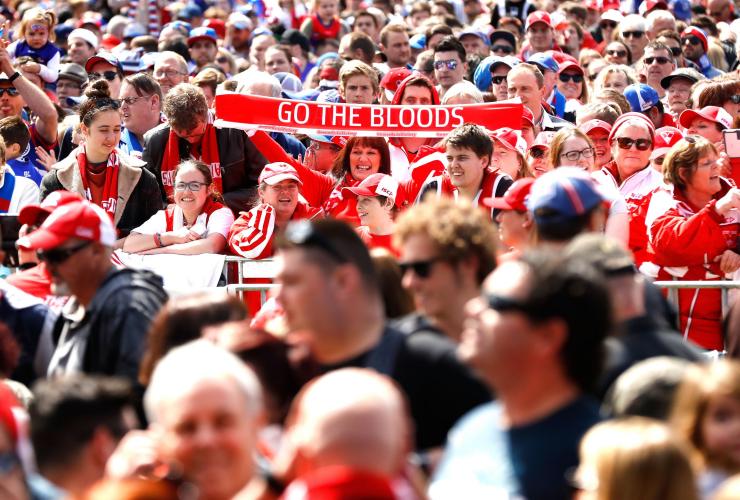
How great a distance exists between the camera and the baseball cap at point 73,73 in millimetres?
14062

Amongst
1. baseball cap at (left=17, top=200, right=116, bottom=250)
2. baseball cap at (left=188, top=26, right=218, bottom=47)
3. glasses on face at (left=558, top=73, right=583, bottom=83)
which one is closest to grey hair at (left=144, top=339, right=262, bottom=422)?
baseball cap at (left=17, top=200, right=116, bottom=250)

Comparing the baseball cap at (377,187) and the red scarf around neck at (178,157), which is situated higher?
the baseball cap at (377,187)

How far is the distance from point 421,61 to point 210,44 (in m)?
3.17

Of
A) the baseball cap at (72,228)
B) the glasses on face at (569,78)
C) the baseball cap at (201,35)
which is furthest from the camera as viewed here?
the baseball cap at (201,35)

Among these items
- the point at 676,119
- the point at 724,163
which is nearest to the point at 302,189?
the point at 724,163

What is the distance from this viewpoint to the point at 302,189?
9.82 metres

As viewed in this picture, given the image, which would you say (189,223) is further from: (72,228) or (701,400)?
(701,400)

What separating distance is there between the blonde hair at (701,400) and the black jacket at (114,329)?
228cm

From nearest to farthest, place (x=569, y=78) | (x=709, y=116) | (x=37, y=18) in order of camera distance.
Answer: (x=709, y=116) → (x=569, y=78) → (x=37, y=18)

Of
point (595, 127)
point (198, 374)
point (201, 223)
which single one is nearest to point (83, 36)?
point (201, 223)

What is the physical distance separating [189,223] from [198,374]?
5674 millimetres

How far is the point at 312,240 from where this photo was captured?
175 inches

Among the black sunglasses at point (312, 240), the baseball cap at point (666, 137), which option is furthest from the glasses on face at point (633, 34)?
the black sunglasses at point (312, 240)

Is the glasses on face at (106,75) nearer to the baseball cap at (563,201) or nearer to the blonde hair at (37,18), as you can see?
the blonde hair at (37,18)
